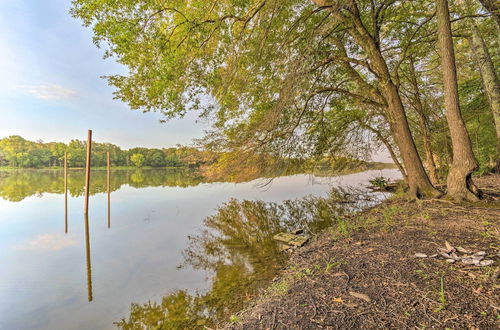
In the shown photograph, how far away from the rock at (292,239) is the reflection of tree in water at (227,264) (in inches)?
8.6

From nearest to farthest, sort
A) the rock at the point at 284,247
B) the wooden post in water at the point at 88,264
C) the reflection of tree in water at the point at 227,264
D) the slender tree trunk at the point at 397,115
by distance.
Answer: the reflection of tree in water at the point at 227,264, the wooden post in water at the point at 88,264, the rock at the point at 284,247, the slender tree trunk at the point at 397,115

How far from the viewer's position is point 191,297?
3.27 m

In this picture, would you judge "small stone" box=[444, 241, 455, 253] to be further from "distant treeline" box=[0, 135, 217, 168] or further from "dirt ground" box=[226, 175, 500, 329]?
"distant treeline" box=[0, 135, 217, 168]

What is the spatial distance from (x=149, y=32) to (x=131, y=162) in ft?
183

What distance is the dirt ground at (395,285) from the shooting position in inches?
61.0

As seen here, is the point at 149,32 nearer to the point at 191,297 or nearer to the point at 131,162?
the point at 191,297

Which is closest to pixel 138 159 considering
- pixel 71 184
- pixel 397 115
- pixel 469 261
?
pixel 71 184

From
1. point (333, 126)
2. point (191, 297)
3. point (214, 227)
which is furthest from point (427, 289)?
point (333, 126)

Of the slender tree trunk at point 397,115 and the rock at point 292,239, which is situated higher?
the slender tree trunk at point 397,115

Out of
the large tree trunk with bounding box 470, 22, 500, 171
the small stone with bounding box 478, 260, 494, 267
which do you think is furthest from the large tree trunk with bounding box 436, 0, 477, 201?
the small stone with bounding box 478, 260, 494, 267

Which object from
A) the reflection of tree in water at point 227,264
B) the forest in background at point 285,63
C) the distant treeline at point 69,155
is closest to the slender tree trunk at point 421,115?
the forest in background at point 285,63

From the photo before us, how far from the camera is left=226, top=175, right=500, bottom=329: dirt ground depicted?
1550 millimetres

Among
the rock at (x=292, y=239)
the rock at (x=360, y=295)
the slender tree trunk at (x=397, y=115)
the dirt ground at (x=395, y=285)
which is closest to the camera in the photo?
the dirt ground at (x=395, y=285)

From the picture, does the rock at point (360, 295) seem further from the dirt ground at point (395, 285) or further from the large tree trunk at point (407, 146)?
the large tree trunk at point (407, 146)
